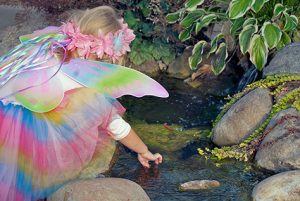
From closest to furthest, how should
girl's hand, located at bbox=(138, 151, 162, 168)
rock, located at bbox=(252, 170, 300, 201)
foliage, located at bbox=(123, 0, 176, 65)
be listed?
rock, located at bbox=(252, 170, 300, 201) < girl's hand, located at bbox=(138, 151, 162, 168) < foliage, located at bbox=(123, 0, 176, 65)

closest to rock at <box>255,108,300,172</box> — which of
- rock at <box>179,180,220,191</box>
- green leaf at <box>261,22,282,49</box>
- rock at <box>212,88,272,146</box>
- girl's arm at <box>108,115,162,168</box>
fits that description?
rock at <box>212,88,272,146</box>

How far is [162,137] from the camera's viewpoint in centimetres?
478

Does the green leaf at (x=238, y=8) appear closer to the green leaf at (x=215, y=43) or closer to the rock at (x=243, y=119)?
the green leaf at (x=215, y=43)

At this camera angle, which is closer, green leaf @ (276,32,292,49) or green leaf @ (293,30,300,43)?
green leaf @ (276,32,292,49)

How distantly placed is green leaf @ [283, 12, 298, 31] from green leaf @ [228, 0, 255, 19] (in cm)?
40

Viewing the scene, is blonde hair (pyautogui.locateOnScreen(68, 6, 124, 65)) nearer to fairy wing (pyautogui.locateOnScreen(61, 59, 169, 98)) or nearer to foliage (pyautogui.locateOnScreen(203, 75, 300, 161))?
fairy wing (pyautogui.locateOnScreen(61, 59, 169, 98))

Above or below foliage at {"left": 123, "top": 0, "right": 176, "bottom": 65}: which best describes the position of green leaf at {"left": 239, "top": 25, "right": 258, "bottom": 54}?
above

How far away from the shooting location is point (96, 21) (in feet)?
11.0

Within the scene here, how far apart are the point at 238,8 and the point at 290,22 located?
1.58 ft

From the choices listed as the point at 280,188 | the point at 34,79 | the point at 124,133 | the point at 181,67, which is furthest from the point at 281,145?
the point at 181,67

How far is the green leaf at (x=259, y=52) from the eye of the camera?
5.27 meters

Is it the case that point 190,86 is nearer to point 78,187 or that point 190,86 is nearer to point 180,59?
point 180,59

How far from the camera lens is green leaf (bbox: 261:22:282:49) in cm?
528

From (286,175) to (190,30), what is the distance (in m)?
2.76
